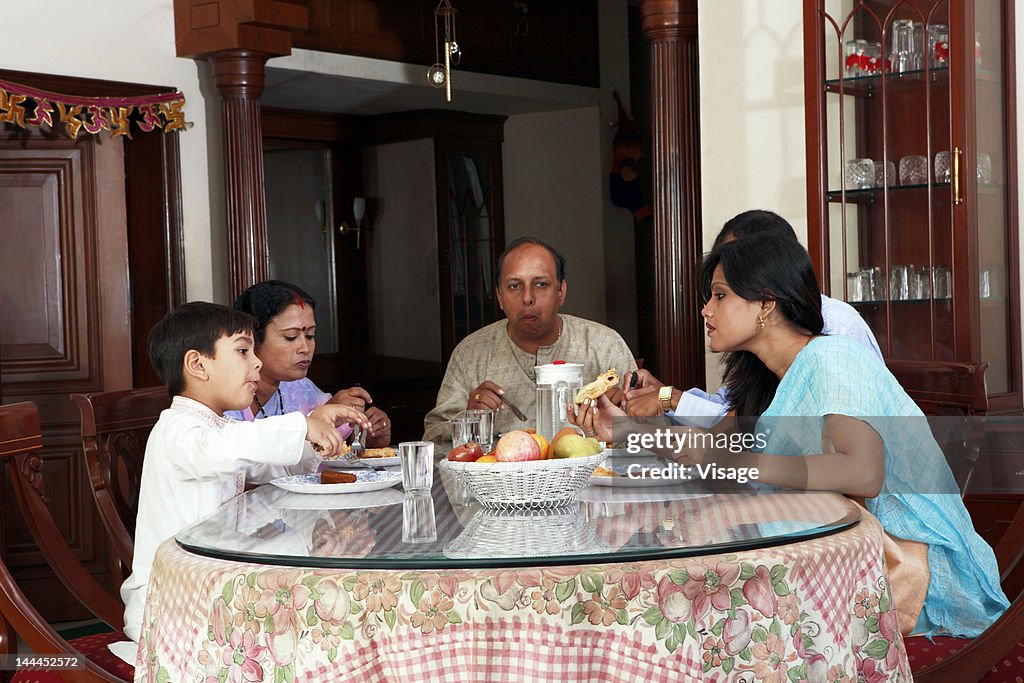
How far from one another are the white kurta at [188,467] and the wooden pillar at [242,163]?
2639mm

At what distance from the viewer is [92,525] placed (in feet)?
15.3

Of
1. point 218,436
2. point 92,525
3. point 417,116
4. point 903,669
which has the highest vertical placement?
point 417,116

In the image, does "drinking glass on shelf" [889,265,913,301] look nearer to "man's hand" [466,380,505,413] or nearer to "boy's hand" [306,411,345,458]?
"man's hand" [466,380,505,413]

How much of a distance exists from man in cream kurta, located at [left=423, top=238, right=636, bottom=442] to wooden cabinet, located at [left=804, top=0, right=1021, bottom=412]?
795mm

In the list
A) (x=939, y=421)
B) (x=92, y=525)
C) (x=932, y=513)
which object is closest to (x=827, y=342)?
(x=932, y=513)

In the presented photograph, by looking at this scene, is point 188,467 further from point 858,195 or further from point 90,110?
point 90,110

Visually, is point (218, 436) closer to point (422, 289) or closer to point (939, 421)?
point (939, 421)

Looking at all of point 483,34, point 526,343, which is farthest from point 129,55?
point 526,343

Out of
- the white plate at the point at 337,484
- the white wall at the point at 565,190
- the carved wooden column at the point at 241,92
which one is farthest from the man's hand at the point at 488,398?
the white wall at the point at 565,190

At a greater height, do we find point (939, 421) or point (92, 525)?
point (939, 421)

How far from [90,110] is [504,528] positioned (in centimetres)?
343

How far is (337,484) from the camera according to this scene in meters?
2.10

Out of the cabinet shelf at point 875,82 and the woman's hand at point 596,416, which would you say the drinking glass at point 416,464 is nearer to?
the woman's hand at point 596,416

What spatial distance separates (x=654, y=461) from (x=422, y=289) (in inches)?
184
